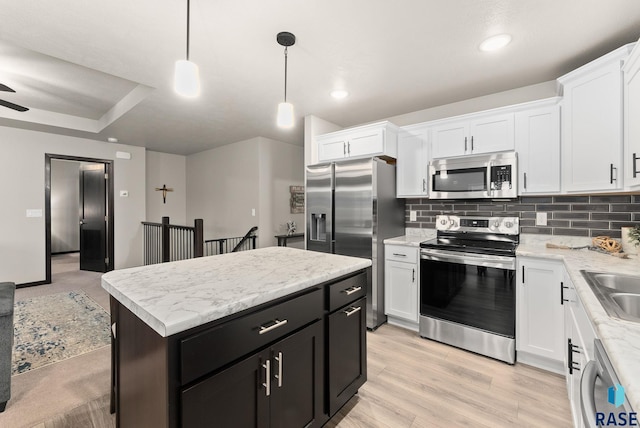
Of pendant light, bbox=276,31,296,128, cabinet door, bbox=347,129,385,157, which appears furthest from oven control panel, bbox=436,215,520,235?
pendant light, bbox=276,31,296,128

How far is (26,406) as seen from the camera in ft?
6.20

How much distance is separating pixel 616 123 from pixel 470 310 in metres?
1.76

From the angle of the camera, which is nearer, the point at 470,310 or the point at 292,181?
the point at 470,310

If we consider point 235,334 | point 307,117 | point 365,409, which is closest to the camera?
point 235,334

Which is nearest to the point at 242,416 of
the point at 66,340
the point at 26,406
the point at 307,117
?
the point at 26,406

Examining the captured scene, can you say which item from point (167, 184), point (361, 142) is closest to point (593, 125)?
point (361, 142)

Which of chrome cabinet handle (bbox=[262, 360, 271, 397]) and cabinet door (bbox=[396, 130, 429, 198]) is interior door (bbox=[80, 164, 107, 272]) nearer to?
cabinet door (bbox=[396, 130, 429, 198])

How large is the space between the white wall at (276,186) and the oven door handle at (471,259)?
299 cm

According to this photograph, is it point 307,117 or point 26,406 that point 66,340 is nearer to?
point 26,406

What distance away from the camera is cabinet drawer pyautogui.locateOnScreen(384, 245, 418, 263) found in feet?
9.54

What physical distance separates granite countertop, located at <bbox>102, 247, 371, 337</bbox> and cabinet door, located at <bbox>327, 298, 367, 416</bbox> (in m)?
0.28

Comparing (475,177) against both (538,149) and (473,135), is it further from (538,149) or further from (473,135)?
(538,149)

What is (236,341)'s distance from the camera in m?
1.07

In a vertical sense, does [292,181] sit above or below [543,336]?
above
